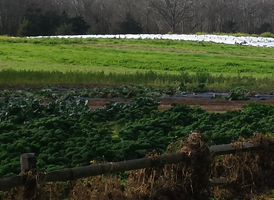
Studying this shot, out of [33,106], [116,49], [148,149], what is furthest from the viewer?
[116,49]

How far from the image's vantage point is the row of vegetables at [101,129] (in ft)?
24.4

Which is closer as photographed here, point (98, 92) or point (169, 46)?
point (98, 92)

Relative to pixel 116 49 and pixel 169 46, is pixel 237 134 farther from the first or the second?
pixel 169 46

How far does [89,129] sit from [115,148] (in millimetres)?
1789

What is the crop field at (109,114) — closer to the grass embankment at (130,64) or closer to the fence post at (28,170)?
the grass embankment at (130,64)

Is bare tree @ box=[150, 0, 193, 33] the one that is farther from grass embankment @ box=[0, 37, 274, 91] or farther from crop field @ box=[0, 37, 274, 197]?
crop field @ box=[0, 37, 274, 197]

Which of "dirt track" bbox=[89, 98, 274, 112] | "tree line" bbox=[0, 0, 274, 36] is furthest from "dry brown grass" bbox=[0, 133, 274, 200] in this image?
"tree line" bbox=[0, 0, 274, 36]

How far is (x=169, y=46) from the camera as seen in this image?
44469 millimetres

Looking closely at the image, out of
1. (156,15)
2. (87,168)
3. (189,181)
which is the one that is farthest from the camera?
(156,15)

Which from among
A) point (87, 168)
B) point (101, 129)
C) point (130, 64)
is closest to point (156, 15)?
point (130, 64)

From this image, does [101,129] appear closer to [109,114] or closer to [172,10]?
[109,114]

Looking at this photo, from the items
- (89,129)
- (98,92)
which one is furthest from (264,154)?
(98,92)

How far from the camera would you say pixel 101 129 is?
31.7 ft

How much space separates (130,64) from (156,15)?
56777 millimetres
